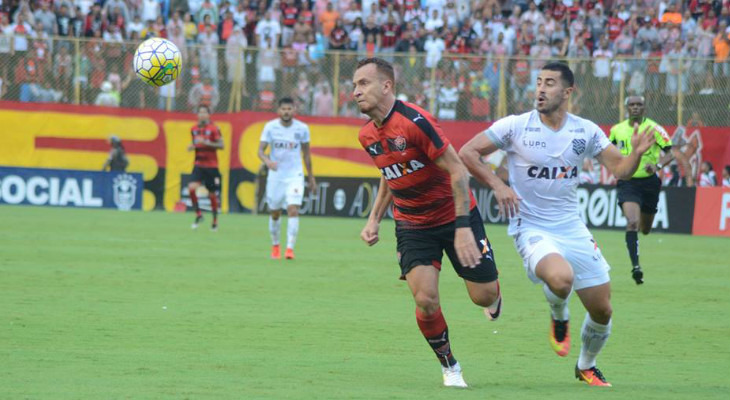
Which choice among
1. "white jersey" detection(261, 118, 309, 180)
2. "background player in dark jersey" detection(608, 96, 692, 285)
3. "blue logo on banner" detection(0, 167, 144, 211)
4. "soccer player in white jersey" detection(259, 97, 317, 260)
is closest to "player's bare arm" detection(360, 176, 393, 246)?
"background player in dark jersey" detection(608, 96, 692, 285)

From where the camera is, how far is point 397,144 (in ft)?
24.9

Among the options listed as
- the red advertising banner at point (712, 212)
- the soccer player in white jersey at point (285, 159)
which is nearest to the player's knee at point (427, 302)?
the soccer player in white jersey at point (285, 159)

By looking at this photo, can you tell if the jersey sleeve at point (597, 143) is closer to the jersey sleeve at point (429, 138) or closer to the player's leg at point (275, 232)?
the jersey sleeve at point (429, 138)

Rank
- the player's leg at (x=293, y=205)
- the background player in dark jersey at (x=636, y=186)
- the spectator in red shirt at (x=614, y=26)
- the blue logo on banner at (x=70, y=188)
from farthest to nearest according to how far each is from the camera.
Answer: the spectator in red shirt at (x=614, y=26)
the blue logo on banner at (x=70, y=188)
the player's leg at (x=293, y=205)
the background player in dark jersey at (x=636, y=186)

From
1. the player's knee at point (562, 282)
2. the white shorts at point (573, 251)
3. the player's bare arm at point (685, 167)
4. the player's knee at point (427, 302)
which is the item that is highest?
the white shorts at point (573, 251)

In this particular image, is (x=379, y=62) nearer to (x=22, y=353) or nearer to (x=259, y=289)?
(x=22, y=353)

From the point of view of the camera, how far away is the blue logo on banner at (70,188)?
2862 centimetres

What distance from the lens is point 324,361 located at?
8.49 metres

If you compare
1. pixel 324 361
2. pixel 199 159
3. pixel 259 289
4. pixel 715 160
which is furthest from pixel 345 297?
pixel 715 160

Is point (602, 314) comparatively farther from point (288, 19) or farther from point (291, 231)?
point (288, 19)

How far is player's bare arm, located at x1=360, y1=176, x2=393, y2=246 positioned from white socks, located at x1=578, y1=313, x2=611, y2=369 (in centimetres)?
168

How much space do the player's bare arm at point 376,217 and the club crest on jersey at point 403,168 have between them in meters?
0.32

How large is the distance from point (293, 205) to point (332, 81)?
10504 mm

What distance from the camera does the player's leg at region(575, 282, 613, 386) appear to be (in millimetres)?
7746
